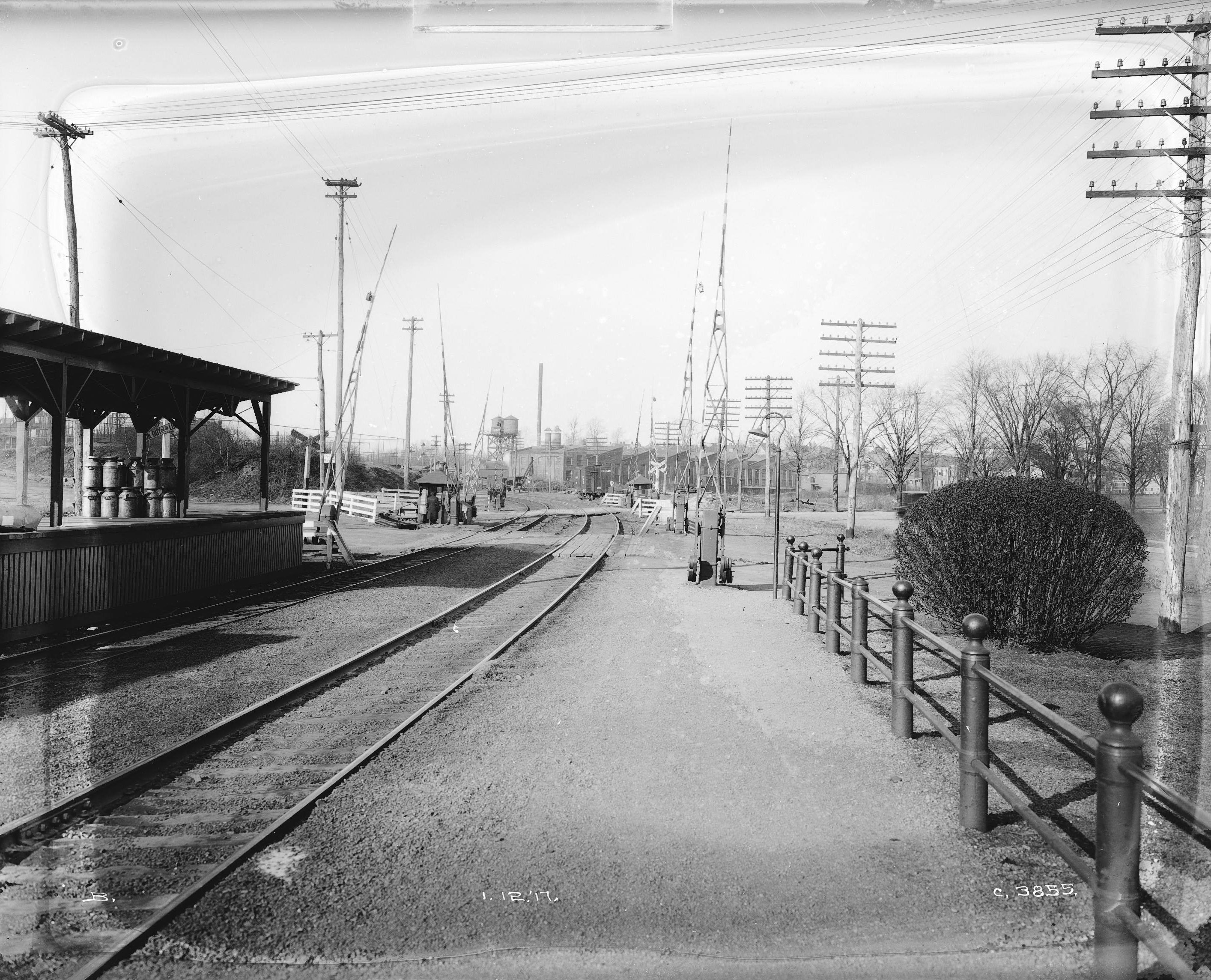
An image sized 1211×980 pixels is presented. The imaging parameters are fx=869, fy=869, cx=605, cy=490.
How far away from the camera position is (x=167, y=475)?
573 inches

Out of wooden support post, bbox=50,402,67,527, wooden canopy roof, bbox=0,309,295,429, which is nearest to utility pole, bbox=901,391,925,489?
wooden canopy roof, bbox=0,309,295,429

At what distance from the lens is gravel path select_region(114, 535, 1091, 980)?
10.1 feet

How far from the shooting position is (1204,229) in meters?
11.0

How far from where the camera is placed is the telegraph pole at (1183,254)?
11422 mm

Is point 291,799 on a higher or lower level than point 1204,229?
lower

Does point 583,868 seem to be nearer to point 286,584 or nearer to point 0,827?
point 0,827

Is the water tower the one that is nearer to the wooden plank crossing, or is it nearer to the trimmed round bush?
the wooden plank crossing

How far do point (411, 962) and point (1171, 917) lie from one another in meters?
2.82

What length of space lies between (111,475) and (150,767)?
9.89m

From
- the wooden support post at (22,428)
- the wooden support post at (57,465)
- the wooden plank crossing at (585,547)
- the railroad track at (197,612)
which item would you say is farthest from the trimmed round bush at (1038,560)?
the wooden plank crossing at (585,547)

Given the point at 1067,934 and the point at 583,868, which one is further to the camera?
the point at 583,868

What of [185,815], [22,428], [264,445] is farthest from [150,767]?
[264,445]

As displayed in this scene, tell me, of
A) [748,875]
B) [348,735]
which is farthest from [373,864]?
[348,735]

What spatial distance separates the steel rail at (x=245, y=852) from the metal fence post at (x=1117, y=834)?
132 inches
